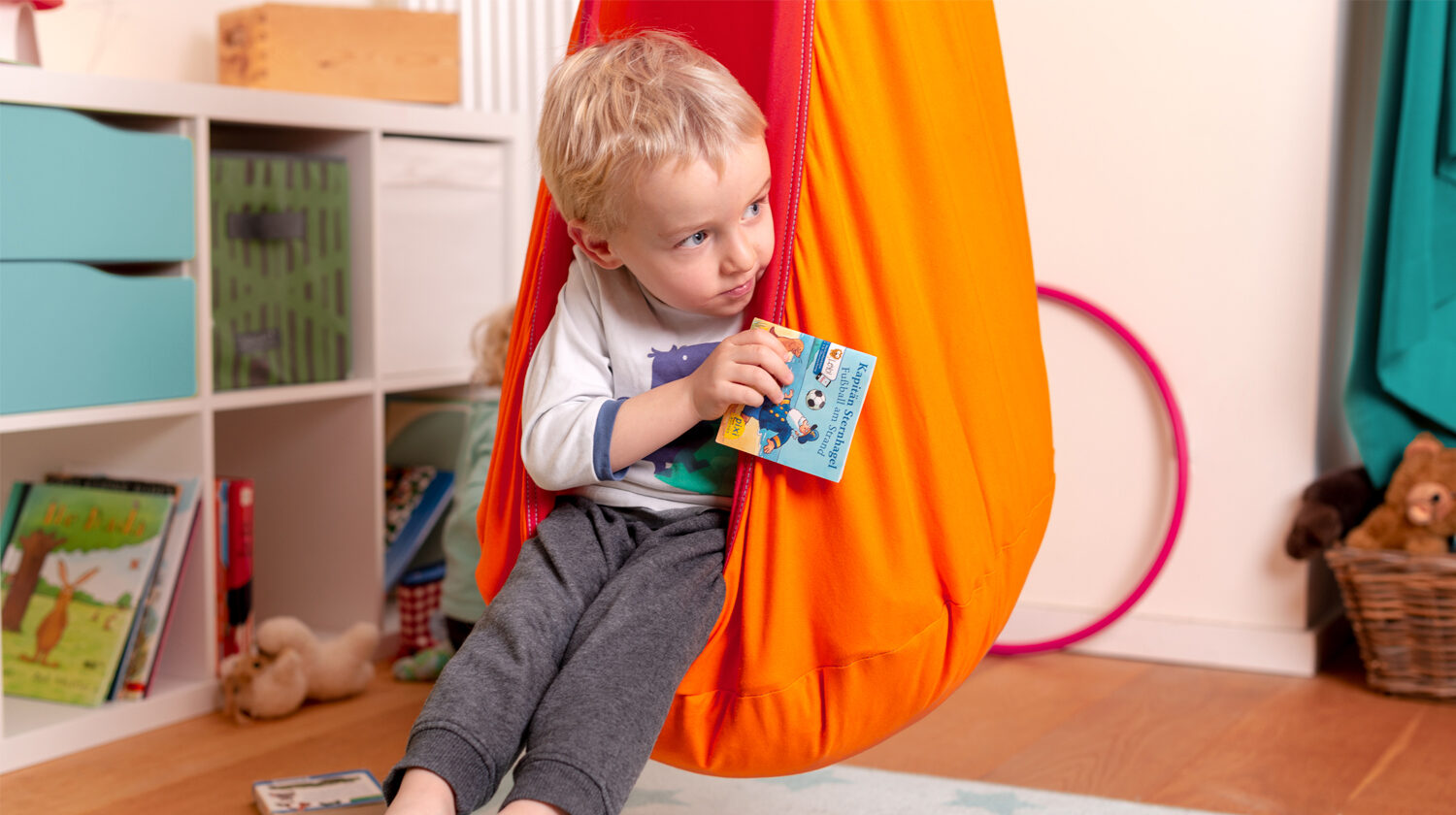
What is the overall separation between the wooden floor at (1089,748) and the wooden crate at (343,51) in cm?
104

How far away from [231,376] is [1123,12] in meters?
1.61

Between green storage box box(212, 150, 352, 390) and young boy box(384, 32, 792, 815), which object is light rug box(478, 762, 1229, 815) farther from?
green storage box box(212, 150, 352, 390)

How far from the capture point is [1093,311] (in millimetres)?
2225

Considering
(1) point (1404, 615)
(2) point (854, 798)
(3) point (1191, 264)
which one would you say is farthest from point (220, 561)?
(1) point (1404, 615)

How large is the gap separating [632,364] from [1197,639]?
1.46 metres

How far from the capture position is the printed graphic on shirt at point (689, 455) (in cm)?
116

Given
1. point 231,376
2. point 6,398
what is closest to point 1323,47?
point 231,376

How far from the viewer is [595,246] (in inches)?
44.8

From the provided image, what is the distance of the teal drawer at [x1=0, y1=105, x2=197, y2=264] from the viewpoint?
1.68m

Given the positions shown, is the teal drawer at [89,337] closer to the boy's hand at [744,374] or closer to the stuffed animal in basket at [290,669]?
the stuffed animal in basket at [290,669]

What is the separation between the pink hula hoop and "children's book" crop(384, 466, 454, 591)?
106 cm

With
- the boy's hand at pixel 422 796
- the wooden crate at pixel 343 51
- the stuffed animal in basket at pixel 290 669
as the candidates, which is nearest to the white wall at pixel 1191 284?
the wooden crate at pixel 343 51

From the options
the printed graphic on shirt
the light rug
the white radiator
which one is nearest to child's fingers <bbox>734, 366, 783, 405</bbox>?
the printed graphic on shirt

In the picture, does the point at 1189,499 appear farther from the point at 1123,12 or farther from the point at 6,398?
the point at 6,398
